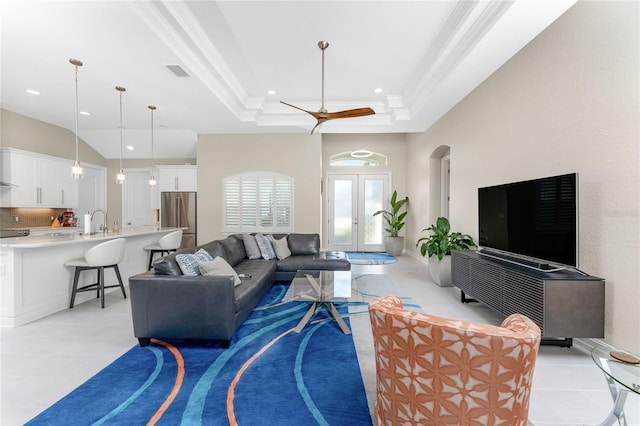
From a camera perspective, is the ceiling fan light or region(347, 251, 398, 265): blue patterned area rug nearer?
region(347, 251, 398, 265): blue patterned area rug

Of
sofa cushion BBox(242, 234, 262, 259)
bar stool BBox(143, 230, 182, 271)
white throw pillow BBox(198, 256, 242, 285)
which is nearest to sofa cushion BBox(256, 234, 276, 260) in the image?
sofa cushion BBox(242, 234, 262, 259)

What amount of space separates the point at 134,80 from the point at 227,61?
4.40ft

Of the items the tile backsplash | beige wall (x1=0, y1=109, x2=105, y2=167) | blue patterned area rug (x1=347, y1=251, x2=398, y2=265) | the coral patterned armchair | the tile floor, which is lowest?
the tile floor

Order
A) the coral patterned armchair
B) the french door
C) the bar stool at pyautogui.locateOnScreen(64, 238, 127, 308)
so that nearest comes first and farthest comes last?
the coral patterned armchair < the bar stool at pyautogui.locateOnScreen(64, 238, 127, 308) < the french door

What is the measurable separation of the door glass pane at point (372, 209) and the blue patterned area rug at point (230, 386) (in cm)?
588

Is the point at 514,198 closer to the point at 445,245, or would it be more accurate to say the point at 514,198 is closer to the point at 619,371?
the point at 445,245

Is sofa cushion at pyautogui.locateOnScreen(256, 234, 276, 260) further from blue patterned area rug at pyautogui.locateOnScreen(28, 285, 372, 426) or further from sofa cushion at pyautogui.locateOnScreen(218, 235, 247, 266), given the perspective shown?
blue patterned area rug at pyautogui.locateOnScreen(28, 285, 372, 426)

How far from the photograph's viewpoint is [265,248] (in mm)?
4898

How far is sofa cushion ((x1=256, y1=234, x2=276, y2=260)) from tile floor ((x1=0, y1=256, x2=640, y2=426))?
1.96m

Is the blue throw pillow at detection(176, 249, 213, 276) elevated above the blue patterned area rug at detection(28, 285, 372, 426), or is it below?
above

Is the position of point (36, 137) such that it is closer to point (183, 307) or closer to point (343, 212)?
point (183, 307)

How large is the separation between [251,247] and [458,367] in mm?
4079

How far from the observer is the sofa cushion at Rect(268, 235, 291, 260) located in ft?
16.1

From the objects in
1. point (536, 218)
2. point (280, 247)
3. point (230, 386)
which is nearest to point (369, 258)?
point (280, 247)
